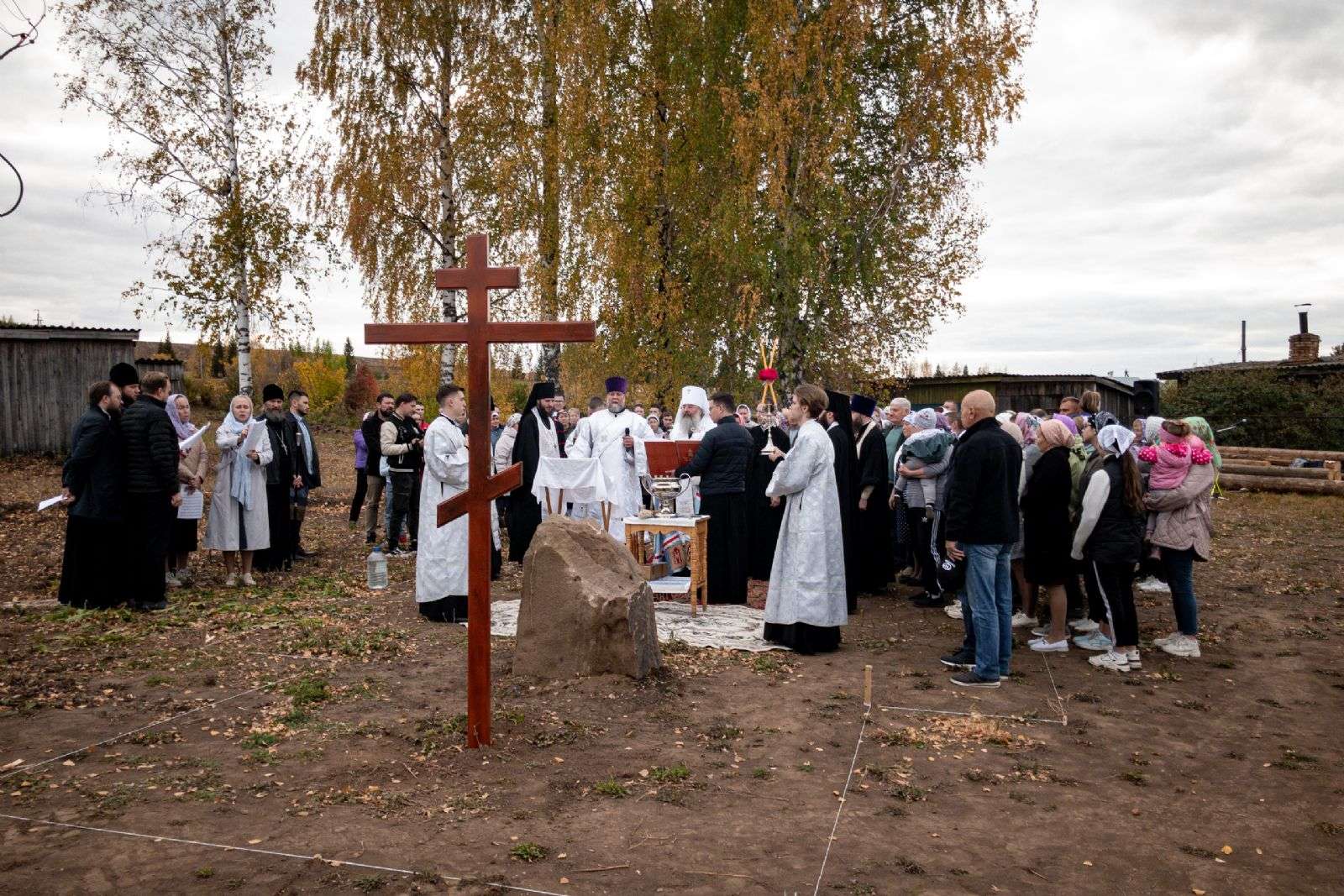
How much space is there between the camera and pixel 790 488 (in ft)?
24.0

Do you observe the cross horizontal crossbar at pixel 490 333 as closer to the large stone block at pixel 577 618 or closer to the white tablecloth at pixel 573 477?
the large stone block at pixel 577 618

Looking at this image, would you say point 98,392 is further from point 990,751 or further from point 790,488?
point 990,751

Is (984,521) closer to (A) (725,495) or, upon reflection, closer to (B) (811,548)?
(B) (811,548)

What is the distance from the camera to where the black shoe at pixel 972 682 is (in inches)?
252

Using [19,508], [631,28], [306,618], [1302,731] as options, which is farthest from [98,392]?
[631,28]

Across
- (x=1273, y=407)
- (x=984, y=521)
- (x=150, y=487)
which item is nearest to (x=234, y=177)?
(x=150, y=487)

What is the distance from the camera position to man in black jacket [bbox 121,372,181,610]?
8062 millimetres

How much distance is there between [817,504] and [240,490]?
5997 mm

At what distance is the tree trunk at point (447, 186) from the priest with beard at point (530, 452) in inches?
232

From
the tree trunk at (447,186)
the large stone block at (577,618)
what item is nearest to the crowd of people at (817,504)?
the large stone block at (577,618)

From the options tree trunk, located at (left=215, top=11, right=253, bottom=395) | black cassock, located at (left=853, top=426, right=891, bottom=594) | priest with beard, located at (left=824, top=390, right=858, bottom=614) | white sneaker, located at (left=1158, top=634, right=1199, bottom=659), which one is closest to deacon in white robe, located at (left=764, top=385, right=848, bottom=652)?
priest with beard, located at (left=824, top=390, right=858, bottom=614)

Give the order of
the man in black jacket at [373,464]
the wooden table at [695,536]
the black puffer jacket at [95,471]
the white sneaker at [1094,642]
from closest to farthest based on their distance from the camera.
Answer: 1. the white sneaker at [1094,642]
2. the black puffer jacket at [95,471]
3. the wooden table at [695,536]
4. the man in black jacket at [373,464]

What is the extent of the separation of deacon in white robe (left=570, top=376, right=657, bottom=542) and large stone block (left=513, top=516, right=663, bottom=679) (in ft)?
15.7

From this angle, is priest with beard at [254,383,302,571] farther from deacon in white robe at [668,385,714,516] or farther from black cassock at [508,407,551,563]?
deacon in white robe at [668,385,714,516]
